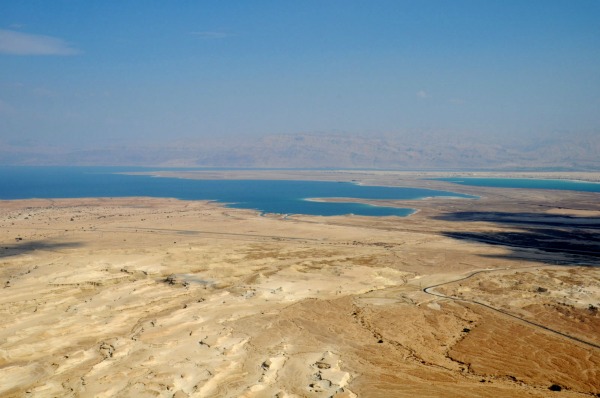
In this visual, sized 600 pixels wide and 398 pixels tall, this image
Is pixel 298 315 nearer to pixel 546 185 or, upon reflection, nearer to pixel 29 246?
pixel 29 246

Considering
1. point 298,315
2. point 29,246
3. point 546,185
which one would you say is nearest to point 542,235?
point 298,315

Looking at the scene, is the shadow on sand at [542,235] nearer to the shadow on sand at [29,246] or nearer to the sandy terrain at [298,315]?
the sandy terrain at [298,315]

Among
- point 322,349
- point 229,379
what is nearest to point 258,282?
point 322,349

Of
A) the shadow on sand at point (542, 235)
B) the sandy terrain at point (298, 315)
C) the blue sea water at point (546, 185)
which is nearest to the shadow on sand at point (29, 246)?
the sandy terrain at point (298, 315)

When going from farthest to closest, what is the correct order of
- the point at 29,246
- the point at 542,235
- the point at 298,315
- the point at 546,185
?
the point at 546,185 < the point at 542,235 < the point at 29,246 < the point at 298,315

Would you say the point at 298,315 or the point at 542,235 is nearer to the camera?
the point at 298,315

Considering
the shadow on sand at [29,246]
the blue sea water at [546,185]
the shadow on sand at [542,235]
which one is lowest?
the shadow on sand at [542,235]

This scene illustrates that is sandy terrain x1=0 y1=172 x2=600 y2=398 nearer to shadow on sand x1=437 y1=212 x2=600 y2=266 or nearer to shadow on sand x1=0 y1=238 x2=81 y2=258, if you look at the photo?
shadow on sand x1=0 y1=238 x2=81 y2=258

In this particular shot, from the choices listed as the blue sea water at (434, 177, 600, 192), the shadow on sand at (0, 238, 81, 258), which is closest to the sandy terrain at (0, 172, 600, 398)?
the shadow on sand at (0, 238, 81, 258)
